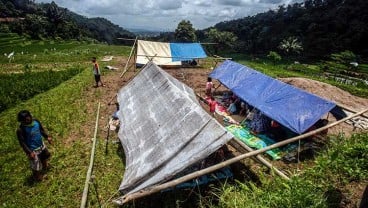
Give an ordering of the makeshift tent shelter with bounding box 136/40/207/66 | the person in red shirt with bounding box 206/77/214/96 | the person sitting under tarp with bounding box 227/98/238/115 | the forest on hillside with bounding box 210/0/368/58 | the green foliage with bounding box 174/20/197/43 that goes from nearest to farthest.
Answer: the person sitting under tarp with bounding box 227/98/238/115 → the person in red shirt with bounding box 206/77/214/96 → the makeshift tent shelter with bounding box 136/40/207/66 → the forest on hillside with bounding box 210/0/368/58 → the green foliage with bounding box 174/20/197/43

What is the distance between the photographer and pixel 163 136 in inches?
261

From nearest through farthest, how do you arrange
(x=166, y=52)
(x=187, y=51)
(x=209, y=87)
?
(x=209, y=87) < (x=166, y=52) < (x=187, y=51)

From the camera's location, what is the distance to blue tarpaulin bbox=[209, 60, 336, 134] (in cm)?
916

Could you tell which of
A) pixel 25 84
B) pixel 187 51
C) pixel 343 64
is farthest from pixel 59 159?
pixel 343 64

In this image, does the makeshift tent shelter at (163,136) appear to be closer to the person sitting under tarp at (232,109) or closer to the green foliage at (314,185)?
the green foliage at (314,185)

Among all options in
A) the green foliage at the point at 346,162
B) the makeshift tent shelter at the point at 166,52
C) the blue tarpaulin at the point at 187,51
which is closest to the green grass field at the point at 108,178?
the green foliage at the point at 346,162

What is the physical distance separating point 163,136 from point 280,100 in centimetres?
585

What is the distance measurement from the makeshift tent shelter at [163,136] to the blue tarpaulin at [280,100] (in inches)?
160

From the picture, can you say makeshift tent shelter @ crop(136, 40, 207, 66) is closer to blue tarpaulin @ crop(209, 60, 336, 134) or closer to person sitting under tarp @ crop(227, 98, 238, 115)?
blue tarpaulin @ crop(209, 60, 336, 134)

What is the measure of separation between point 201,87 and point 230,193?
39.6 feet

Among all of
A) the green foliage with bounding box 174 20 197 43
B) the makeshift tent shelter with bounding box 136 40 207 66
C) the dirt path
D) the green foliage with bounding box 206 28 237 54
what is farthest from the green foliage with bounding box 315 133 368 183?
the green foliage with bounding box 206 28 237 54

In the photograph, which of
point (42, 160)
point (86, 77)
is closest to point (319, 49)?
point (86, 77)

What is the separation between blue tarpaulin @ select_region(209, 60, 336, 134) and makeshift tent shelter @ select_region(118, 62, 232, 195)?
13.3ft

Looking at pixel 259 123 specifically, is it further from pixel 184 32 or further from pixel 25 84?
pixel 184 32
